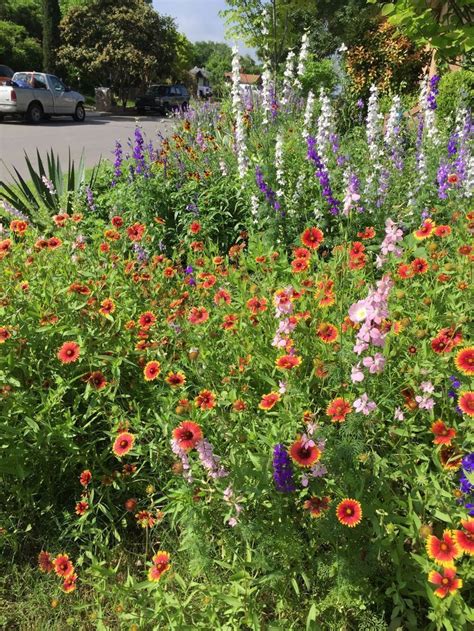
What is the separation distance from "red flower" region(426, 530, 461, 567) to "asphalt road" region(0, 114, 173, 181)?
8472 mm

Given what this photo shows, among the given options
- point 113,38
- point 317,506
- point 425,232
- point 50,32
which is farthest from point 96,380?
point 50,32

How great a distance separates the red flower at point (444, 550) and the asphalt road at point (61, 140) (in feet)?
27.8

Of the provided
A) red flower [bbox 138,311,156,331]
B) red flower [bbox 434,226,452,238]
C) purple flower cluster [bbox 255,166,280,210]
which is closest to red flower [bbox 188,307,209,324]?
red flower [bbox 138,311,156,331]

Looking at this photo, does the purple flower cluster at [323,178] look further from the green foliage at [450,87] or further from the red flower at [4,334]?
the green foliage at [450,87]

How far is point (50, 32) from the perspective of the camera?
29.0 metres

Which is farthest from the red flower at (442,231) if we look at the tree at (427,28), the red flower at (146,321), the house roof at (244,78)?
the house roof at (244,78)

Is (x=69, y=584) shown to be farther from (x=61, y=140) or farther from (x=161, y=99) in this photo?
(x=161, y=99)

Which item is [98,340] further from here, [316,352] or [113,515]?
[316,352]

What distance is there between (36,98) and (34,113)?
55 cm

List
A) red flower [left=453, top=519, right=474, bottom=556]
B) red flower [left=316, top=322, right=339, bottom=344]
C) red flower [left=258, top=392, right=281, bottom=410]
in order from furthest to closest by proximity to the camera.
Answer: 1. red flower [left=316, top=322, right=339, bottom=344]
2. red flower [left=258, top=392, right=281, bottom=410]
3. red flower [left=453, top=519, right=474, bottom=556]

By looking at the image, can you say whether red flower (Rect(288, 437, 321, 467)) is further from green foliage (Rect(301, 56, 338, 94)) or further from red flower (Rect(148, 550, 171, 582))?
green foliage (Rect(301, 56, 338, 94))

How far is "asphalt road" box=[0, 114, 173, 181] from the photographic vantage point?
10.8 metres

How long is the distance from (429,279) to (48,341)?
6.57 ft

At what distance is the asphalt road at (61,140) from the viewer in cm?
1080
